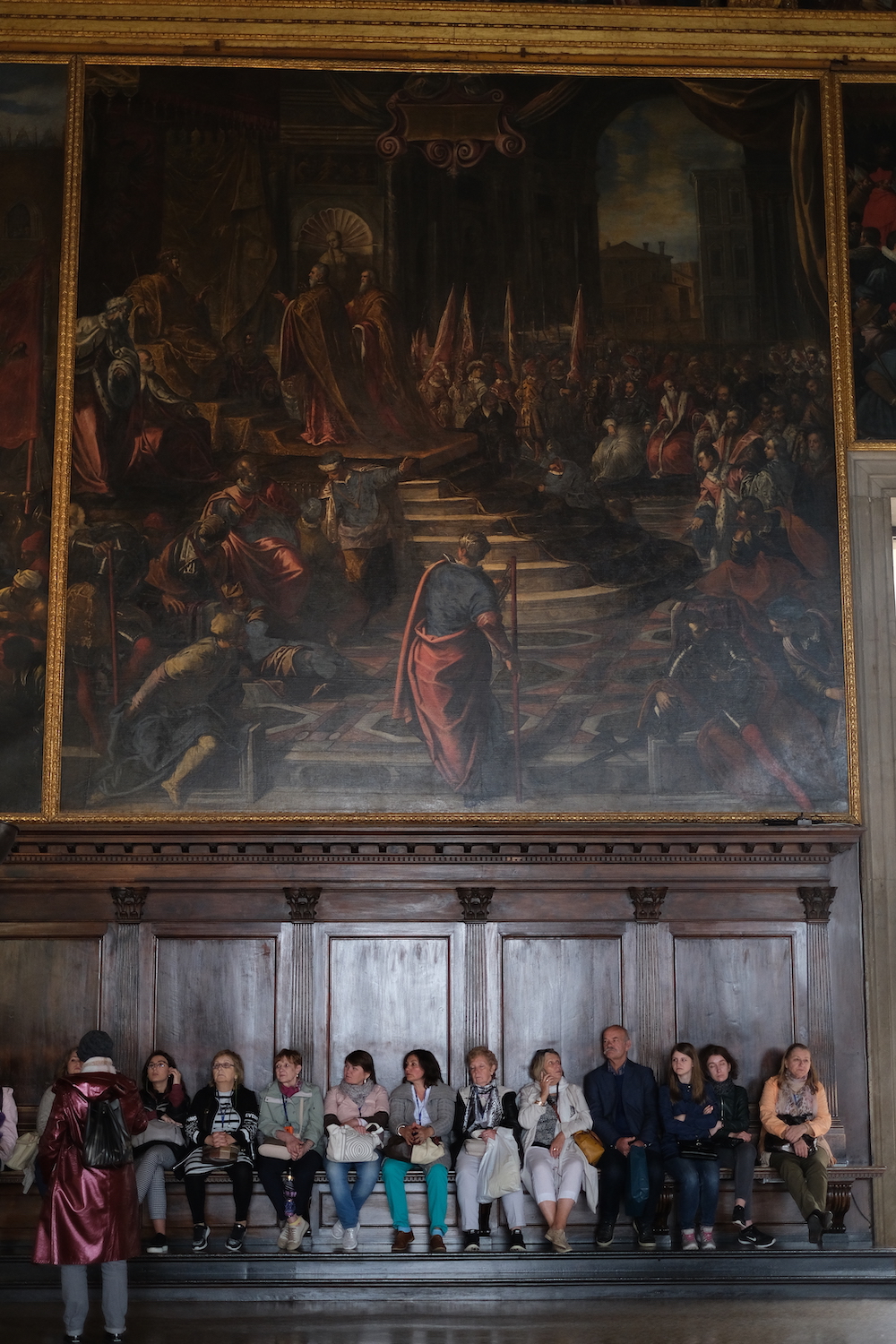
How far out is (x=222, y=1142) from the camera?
32.9ft

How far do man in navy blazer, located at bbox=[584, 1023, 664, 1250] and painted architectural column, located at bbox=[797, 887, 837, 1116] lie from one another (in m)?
1.50

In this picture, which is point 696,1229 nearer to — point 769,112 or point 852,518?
point 852,518

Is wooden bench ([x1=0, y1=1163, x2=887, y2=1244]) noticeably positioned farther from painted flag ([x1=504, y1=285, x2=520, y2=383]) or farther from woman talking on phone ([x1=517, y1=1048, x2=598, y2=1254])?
painted flag ([x1=504, y1=285, x2=520, y2=383])

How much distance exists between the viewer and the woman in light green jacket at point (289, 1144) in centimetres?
993

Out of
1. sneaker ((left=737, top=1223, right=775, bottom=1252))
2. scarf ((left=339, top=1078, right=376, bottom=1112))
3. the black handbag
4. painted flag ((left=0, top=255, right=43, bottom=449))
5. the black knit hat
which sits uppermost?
painted flag ((left=0, top=255, right=43, bottom=449))

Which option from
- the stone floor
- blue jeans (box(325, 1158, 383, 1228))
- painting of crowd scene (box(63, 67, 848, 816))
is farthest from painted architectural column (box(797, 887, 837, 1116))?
blue jeans (box(325, 1158, 383, 1228))

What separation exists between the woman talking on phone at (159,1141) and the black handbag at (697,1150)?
3.60m

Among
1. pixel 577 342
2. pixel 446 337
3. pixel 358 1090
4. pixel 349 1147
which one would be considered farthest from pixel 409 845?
pixel 577 342

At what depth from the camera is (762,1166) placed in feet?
34.5

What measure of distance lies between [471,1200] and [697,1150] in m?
1.66

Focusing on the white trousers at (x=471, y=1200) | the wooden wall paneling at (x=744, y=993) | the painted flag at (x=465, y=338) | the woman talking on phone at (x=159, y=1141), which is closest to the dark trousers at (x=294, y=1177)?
the woman talking on phone at (x=159, y=1141)

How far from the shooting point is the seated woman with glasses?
991 cm

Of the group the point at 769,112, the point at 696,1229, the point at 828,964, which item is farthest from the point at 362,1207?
the point at 769,112

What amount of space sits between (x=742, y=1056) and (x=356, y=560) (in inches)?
200
